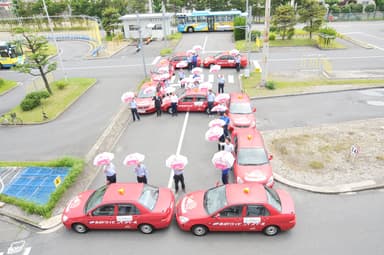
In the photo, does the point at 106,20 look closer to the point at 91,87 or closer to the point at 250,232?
the point at 91,87

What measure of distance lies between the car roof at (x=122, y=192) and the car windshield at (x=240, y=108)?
754 cm

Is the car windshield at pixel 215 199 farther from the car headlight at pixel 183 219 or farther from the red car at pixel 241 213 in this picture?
the car headlight at pixel 183 219

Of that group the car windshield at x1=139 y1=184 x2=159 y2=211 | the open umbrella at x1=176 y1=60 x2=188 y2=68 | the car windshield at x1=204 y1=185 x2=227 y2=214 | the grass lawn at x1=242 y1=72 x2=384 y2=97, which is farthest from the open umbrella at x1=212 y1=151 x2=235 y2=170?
the open umbrella at x1=176 y1=60 x2=188 y2=68

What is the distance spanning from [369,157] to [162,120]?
35.6 ft

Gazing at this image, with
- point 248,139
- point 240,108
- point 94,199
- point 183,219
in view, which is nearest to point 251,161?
point 248,139

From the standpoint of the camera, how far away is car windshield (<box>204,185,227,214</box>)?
30.2 feet

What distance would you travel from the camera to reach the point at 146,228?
9.52 m

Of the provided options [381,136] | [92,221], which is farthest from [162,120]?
[381,136]

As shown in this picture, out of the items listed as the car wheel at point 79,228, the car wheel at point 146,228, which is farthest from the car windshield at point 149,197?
the car wheel at point 79,228

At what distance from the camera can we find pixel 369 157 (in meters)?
12.7

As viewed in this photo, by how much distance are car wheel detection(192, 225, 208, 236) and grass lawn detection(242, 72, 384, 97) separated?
43.0 ft

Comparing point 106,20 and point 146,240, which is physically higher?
point 106,20

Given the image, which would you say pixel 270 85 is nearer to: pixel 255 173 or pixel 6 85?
pixel 255 173

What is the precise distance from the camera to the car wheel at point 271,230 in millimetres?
9083
